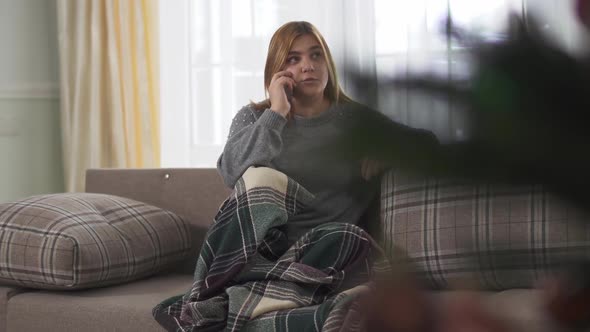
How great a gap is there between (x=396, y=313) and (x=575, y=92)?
0.20 feet

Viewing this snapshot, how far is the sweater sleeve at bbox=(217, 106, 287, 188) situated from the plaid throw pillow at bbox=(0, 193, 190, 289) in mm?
306

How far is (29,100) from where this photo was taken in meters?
4.29

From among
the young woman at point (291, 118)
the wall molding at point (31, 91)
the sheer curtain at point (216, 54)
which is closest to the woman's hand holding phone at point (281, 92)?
the young woman at point (291, 118)

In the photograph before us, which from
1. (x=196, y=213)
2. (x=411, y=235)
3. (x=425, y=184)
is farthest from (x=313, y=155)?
(x=196, y=213)

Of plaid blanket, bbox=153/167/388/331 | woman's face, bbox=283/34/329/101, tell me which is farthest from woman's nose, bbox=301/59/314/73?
plaid blanket, bbox=153/167/388/331

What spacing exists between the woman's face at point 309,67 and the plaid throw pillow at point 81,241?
0.58 meters

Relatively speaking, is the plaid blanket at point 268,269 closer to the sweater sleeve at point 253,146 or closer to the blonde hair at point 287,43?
the sweater sleeve at point 253,146

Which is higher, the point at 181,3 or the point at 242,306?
the point at 181,3

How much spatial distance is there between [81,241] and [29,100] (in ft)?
7.02

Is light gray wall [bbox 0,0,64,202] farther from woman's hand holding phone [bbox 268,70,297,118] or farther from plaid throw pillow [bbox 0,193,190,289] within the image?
woman's hand holding phone [bbox 268,70,297,118]

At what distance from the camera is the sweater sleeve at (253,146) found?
7.87ft

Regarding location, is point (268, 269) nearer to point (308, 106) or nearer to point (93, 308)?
point (93, 308)

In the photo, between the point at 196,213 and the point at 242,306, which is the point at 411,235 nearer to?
the point at 242,306

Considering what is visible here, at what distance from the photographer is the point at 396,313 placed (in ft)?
0.62
